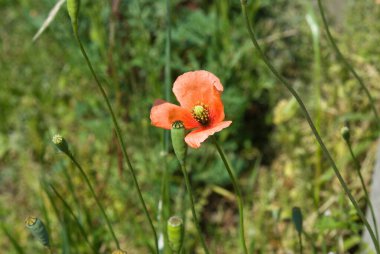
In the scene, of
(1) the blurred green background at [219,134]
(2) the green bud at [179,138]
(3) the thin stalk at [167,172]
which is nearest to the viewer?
(2) the green bud at [179,138]

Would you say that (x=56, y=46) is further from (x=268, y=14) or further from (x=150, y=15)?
(x=268, y=14)

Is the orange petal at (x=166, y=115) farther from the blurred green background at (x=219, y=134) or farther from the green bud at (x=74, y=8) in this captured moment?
the blurred green background at (x=219, y=134)

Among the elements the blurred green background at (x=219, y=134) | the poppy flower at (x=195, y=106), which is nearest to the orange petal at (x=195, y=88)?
the poppy flower at (x=195, y=106)

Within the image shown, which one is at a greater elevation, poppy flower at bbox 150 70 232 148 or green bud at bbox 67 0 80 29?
green bud at bbox 67 0 80 29

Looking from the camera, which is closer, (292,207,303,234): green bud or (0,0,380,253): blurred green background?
(292,207,303,234): green bud

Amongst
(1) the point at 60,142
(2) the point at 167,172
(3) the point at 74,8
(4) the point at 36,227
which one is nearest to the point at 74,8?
(3) the point at 74,8

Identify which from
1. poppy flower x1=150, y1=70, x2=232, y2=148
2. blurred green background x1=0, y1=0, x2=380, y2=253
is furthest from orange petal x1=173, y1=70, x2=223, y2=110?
blurred green background x1=0, y1=0, x2=380, y2=253

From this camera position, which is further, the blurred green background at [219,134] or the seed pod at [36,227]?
the blurred green background at [219,134]

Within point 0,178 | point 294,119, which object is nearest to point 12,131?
point 0,178

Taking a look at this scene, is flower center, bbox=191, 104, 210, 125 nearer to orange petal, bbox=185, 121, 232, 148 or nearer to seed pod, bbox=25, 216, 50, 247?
orange petal, bbox=185, 121, 232, 148
